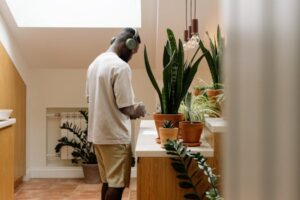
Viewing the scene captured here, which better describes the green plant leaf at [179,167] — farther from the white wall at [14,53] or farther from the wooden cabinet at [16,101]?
the white wall at [14,53]

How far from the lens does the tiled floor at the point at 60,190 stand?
4055mm

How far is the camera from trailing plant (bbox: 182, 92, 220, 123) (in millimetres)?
2102

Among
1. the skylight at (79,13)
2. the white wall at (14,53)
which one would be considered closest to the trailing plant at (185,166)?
the skylight at (79,13)

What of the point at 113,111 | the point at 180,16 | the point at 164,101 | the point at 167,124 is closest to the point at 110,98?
the point at 113,111

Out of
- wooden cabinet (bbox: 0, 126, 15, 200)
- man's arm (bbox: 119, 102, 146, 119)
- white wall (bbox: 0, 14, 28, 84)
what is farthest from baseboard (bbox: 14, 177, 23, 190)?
man's arm (bbox: 119, 102, 146, 119)

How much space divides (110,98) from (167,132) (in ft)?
2.13

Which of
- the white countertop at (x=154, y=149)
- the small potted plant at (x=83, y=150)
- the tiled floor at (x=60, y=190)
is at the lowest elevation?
the tiled floor at (x=60, y=190)

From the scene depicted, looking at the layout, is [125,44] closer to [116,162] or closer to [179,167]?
[116,162]

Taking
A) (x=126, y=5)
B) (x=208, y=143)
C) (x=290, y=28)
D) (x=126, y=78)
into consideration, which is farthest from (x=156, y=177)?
(x=126, y=5)

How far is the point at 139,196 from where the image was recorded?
6.12ft

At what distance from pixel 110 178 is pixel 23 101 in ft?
8.19

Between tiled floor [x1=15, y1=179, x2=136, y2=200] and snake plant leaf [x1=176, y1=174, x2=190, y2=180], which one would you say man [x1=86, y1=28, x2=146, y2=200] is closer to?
snake plant leaf [x1=176, y1=174, x2=190, y2=180]

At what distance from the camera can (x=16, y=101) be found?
4.44 metres

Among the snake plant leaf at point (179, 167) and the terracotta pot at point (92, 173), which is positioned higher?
the snake plant leaf at point (179, 167)
